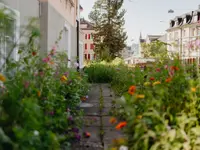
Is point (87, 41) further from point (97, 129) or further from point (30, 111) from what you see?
point (30, 111)

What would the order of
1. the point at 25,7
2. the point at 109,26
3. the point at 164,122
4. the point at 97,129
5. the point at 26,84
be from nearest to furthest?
the point at 164,122, the point at 26,84, the point at 97,129, the point at 25,7, the point at 109,26

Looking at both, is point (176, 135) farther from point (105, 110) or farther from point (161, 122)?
point (105, 110)

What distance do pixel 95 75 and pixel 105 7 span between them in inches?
790

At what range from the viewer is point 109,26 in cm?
2834

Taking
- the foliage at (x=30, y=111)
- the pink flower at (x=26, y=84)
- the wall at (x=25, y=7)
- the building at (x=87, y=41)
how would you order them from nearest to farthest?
the foliage at (x=30, y=111) < the pink flower at (x=26, y=84) < the wall at (x=25, y=7) < the building at (x=87, y=41)

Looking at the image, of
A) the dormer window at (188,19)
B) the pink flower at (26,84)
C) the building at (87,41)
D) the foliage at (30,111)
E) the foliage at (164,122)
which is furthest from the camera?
the building at (87,41)

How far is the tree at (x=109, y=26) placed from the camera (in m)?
27.8

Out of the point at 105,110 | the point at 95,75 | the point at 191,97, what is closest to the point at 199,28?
the point at 95,75

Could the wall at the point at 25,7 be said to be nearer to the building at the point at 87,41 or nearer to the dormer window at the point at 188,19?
the dormer window at the point at 188,19

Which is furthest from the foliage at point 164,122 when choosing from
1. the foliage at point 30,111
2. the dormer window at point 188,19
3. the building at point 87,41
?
the building at point 87,41

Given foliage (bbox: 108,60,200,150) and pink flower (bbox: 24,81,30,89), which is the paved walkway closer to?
foliage (bbox: 108,60,200,150)

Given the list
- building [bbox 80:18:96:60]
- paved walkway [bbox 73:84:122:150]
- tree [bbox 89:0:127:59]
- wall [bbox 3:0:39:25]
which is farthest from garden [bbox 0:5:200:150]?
building [bbox 80:18:96:60]

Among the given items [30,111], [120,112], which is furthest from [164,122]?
[30,111]

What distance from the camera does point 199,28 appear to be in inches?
1314
